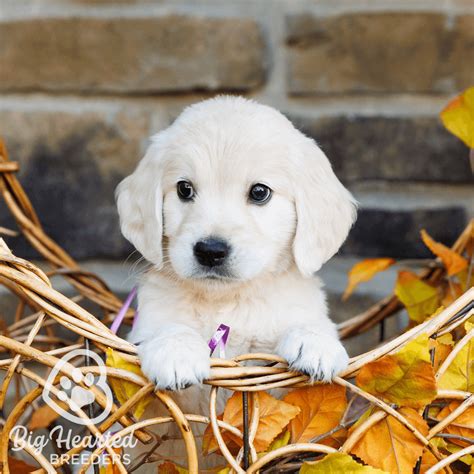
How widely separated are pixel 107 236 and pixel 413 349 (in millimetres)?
1485

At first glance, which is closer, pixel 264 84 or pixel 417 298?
pixel 417 298

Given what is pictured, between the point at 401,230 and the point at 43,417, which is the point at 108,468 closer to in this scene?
the point at 43,417

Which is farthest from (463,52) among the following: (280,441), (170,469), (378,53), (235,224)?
(170,469)

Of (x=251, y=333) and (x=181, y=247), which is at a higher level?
(x=181, y=247)

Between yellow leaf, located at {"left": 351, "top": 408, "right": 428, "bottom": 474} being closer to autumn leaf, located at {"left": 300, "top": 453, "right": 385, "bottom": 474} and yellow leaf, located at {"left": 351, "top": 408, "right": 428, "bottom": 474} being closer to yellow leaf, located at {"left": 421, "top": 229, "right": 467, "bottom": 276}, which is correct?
autumn leaf, located at {"left": 300, "top": 453, "right": 385, "bottom": 474}

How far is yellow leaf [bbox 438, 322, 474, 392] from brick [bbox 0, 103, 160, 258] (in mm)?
1392

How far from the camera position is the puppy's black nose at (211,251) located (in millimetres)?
1451

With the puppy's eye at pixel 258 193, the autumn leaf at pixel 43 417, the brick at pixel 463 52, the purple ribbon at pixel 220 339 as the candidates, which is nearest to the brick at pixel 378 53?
the brick at pixel 463 52

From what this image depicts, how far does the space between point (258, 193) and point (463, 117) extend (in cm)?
50

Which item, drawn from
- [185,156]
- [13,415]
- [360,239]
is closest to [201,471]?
[13,415]

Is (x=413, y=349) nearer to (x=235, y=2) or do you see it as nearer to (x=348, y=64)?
(x=348, y=64)

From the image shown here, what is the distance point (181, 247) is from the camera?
1.50 meters

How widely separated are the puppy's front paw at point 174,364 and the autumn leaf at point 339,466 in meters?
0.24

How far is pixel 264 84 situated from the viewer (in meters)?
2.25
